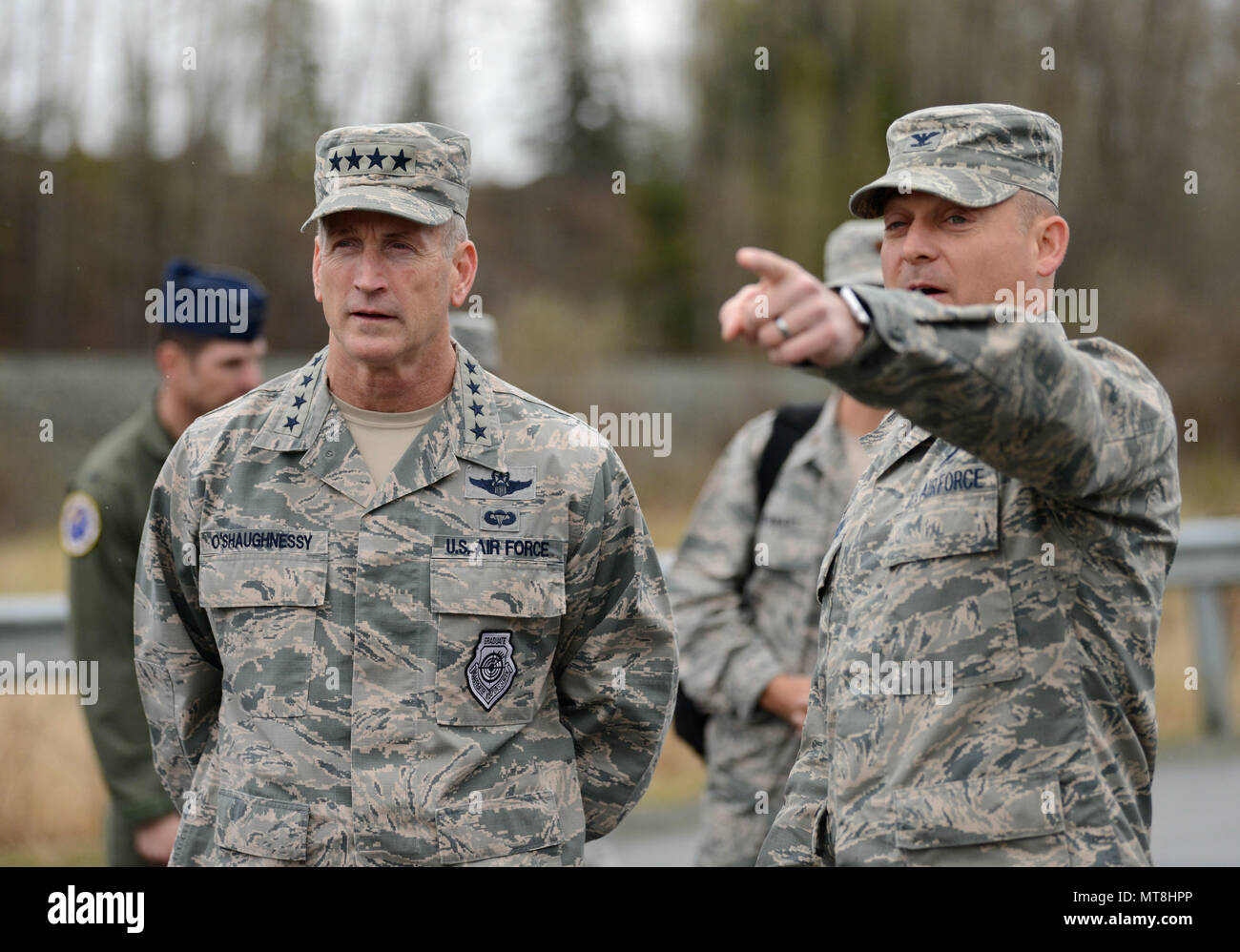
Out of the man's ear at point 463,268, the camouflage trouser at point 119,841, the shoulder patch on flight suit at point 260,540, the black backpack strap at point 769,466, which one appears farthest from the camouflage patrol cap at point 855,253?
the camouflage trouser at point 119,841

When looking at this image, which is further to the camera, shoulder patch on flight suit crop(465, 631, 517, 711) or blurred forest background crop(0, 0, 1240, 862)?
blurred forest background crop(0, 0, 1240, 862)

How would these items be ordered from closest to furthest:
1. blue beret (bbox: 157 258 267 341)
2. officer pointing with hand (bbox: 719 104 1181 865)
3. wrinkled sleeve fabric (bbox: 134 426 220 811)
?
1. officer pointing with hand (bbox: 719 104 1181 865)
2. wrinkled sleeve fabric (bbox: 134 426 220 811)
3. blue beret (bbox: 157 258 267 341)

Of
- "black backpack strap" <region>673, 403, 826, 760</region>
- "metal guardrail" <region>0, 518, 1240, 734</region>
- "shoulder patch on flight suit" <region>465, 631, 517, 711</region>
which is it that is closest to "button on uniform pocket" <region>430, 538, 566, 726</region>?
"shoulder patch on flight suit" <region>465, 631, 517, 711</region>

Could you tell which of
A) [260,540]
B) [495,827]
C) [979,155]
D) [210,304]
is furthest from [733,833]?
[210,304]

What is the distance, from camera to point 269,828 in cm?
269

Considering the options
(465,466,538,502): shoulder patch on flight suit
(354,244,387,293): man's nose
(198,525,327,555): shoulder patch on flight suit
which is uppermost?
(354,244,387,293): man's nose

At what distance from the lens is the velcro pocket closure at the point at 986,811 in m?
2.29

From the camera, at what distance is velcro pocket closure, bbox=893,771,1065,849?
7.52 feet

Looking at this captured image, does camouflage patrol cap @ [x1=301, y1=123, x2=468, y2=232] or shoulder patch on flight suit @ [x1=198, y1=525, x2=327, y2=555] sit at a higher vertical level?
camouflage patrol cap @ [x1=301, y1=123, x2=468, y2=232]

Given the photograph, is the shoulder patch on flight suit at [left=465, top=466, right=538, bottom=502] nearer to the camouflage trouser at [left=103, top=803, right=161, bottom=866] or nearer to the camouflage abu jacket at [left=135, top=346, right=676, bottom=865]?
the camouflage abu jacket at [left=135, top=346, right=676, bottom=865]

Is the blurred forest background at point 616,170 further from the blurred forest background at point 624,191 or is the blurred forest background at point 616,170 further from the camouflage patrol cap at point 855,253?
the camouflage patrol cap at point 855,253

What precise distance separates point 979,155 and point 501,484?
1.17 meters

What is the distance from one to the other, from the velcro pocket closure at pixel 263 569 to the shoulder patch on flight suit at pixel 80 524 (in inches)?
60.3

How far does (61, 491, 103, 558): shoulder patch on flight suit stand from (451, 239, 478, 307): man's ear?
1722 mm
